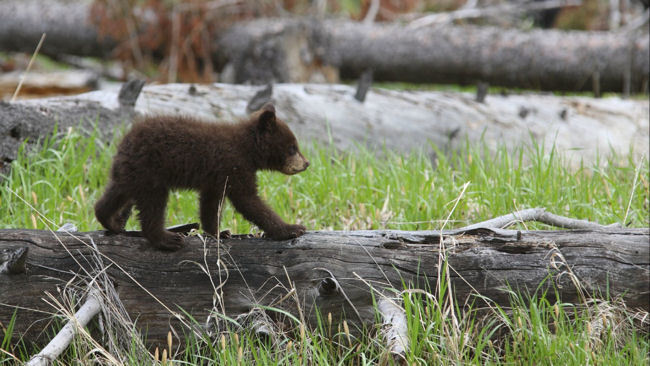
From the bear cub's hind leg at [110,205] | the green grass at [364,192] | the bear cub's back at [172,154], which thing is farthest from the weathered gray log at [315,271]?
the green grass at [364,192]

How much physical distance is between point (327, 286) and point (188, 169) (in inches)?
35.2

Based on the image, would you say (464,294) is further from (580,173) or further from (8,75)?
(8,75)

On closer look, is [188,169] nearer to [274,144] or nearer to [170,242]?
[170,242]

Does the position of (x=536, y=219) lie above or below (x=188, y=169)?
below

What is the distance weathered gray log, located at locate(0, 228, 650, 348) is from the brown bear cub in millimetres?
155

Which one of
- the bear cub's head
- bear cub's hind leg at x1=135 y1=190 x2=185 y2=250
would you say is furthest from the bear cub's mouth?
bear cub's hind leg at x1=135 y1=190 x2=185 y2=250

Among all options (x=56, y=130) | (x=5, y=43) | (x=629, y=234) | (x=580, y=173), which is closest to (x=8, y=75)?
(x=5, y=43)

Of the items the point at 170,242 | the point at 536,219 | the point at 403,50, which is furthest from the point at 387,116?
the point at 170,242

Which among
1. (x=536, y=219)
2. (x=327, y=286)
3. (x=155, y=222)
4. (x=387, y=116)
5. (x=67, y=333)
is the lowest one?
(x=67, y=333)

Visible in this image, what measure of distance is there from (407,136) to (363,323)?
11.6 feet

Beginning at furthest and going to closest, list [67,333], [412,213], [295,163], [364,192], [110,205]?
[364,192], [412,213], [295,163], [110,205], [67,333]

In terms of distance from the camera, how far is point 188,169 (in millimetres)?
3143

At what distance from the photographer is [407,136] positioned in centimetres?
629

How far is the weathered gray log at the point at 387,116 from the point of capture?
5180mm
